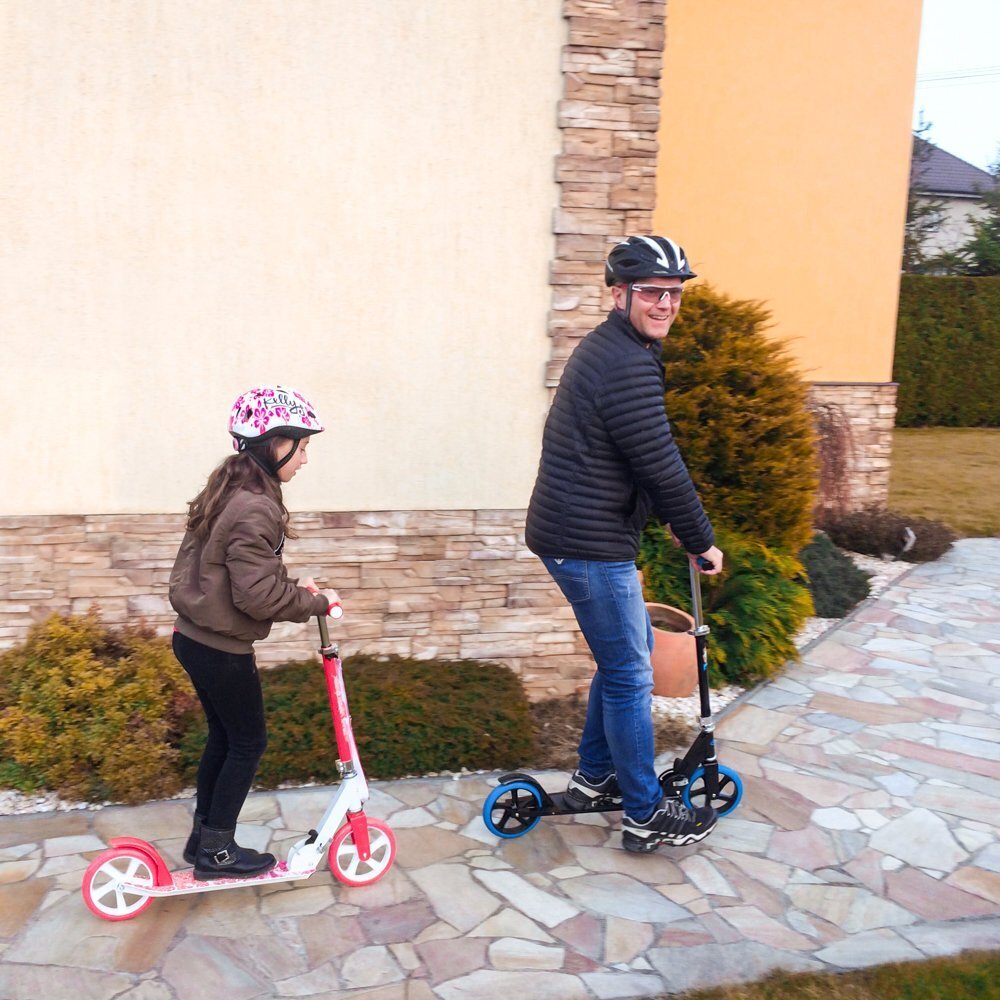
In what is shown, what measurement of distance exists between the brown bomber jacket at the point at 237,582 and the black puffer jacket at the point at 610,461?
85cm

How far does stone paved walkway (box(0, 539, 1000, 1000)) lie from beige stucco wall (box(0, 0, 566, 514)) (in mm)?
1568

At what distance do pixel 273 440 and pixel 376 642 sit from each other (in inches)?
79.6

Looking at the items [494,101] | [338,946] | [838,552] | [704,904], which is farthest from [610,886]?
[838,552]

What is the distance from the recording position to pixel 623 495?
10.7ft

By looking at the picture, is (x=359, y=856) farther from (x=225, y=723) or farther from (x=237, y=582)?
(x=237, y=582)

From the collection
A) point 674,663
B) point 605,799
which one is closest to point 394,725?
point 605,799

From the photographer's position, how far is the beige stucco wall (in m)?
4.17

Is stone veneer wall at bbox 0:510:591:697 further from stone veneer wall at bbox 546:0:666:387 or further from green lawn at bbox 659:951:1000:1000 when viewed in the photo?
green lawn at bbox 659:951:1000:1000

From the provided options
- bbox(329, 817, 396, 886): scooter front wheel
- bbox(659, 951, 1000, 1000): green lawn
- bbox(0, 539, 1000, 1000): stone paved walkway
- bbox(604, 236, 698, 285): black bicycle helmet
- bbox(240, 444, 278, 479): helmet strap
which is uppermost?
bbox(604, 236, 698, 285): black bicycle helmet

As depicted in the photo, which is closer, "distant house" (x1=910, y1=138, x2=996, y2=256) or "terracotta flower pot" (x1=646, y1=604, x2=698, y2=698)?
"terracotta flower pot" (x1=646, y1=604, x2=698, y2=698)

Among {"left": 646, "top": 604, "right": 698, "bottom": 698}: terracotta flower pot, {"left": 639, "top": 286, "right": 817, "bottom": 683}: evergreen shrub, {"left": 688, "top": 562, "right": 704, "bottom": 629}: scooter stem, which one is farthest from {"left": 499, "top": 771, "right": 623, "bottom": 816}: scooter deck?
{"left": 639, "top": 286, "right": 817, "bottom": 683}: evergreen shrub

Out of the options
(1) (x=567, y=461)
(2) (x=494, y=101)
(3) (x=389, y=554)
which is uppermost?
(2) (x=494, y=101)

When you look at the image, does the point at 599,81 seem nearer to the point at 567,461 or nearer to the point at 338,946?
the point at 567,461

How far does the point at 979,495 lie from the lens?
11.6 meters
